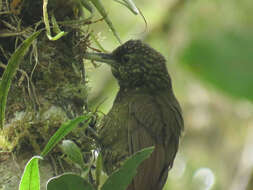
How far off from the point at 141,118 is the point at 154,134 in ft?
0.44

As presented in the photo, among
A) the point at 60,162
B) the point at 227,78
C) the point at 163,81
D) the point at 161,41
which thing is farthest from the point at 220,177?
the point at 227,78

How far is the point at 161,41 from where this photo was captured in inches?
283

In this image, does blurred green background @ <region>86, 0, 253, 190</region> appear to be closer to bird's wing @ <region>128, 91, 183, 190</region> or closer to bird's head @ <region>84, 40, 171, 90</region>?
bird's head @ <region>84, 40, 171, 90</region>

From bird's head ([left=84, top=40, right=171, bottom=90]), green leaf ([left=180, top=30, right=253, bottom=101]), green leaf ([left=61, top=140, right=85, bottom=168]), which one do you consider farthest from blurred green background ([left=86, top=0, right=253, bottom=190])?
green leaf ([left=180, top=30, right=253, bottom=101])

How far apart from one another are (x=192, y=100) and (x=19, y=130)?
17.4 ft

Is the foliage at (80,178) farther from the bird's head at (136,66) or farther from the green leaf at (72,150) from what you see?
the bird's head at (136,66)

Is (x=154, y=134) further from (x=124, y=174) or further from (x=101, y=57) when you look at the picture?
(x=124, y=174)

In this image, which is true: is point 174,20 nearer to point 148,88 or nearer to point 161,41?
point 161,41

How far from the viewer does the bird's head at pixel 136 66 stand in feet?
12.4

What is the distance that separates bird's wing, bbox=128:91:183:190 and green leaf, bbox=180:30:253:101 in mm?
1501

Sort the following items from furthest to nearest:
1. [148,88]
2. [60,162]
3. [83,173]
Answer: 1. [148,88]
2. [60,162]
3. [83,173]

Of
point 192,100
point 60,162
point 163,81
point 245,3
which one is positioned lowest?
point 192,100

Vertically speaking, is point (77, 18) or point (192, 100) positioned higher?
point (77, 18)

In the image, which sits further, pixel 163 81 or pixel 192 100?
pixel 192 100
